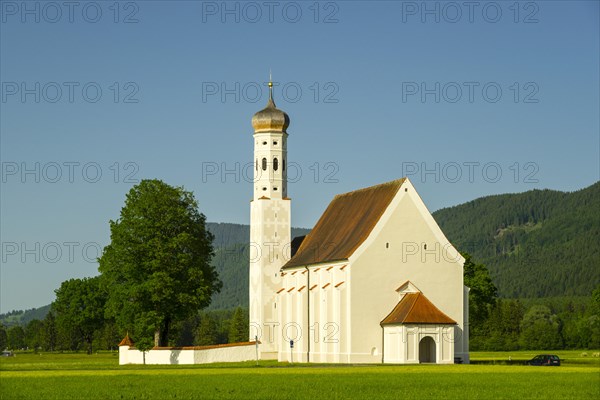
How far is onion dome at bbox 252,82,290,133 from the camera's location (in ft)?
288

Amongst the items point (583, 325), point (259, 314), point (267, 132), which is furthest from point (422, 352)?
point (583, 325)

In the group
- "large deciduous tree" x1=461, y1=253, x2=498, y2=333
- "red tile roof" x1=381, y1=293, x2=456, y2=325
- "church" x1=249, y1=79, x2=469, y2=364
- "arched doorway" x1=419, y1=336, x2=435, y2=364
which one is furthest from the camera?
"large deciduous tree" x1=461, y1=253, x2=498, y2=333

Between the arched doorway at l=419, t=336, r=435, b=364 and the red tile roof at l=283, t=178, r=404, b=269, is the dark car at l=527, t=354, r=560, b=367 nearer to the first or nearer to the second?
the arched doorway at l=419, t=336, r=435, b=364

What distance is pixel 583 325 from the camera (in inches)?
5463

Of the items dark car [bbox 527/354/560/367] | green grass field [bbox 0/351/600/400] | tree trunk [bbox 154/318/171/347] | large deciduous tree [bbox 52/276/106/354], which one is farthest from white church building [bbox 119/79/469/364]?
large deciduous tree [bbox 52/276/106/354]

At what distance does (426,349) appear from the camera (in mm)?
71875

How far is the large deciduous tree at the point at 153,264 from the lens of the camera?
250 ft

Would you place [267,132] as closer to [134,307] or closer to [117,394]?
[134,307]

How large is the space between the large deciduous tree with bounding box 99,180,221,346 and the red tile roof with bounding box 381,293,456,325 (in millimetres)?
14318

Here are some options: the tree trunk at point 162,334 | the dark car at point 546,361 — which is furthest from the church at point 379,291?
the tree trunk at point 162,334

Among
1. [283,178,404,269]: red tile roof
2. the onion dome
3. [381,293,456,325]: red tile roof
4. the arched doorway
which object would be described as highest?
the onion dome

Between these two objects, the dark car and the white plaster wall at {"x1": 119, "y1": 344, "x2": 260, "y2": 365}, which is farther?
the white plaster wall at {"x1": 119, "y1": 344, "x2": 260, "y2": 365}

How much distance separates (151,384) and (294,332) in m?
36.1

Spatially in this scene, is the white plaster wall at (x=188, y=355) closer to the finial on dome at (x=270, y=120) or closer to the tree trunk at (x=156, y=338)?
the tree trunk at (x=156, y=338)
